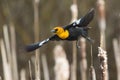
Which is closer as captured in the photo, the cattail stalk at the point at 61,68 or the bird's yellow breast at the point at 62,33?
the bird's yellow breast at the point at 62,33

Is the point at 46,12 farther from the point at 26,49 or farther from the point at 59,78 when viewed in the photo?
the point at 26,49

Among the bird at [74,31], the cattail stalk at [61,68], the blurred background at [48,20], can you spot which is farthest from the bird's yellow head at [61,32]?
the blurred background at [48,20]

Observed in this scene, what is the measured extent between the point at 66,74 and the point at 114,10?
2.52m

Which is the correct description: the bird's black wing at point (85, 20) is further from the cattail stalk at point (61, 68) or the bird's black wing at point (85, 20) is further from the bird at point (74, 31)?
the cattail stalk at point (61, 68)

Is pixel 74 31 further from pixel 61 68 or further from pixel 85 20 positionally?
pixel 61 68

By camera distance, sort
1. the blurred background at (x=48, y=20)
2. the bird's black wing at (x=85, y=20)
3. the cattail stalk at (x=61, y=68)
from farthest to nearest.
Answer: the blurred background at (x=48, y=20)
the cattail stalk at (x=61, y=68)
the bird's black wing at (x=85, y=20)

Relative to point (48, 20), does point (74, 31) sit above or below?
below

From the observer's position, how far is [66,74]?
172cm

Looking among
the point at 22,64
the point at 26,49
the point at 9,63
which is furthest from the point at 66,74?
the point at 22,64

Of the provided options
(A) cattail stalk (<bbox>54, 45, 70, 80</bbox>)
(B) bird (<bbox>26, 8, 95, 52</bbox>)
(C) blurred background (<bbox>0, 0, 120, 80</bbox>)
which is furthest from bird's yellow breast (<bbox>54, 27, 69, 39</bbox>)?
(C) blurred background (<bbox>0, 0, 120, 80</bbox>)

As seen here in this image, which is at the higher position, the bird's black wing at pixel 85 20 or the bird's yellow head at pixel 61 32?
the bird's black wing at pixel 85 20

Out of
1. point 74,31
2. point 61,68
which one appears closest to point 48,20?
point 61,68

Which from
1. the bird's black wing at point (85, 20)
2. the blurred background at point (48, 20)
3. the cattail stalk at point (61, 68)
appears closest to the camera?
the bird's black wing at point (85, 20)

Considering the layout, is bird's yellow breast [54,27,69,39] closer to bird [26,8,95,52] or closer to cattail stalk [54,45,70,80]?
bird [26,8,95,52]
